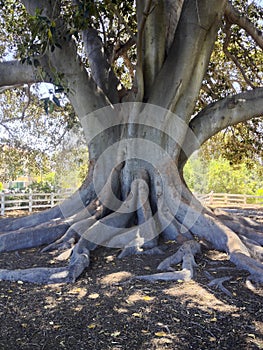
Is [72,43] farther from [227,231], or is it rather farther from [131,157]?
[227,231]

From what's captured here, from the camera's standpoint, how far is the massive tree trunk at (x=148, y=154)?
19.5ft

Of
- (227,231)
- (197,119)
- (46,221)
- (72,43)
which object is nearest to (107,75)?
(72,43)

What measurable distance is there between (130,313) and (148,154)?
3.48 metres

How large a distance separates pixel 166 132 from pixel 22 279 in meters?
3.48

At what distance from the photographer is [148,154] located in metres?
6.59

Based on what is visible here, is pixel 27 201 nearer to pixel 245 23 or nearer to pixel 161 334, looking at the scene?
pixel 245 23

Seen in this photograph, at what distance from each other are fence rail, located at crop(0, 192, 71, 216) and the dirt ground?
12304mm

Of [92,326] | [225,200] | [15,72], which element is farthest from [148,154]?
[225,200]

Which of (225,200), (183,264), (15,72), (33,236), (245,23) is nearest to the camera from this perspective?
(183,264)

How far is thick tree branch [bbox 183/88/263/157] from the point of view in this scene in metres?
7.23

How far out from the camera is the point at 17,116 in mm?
14836

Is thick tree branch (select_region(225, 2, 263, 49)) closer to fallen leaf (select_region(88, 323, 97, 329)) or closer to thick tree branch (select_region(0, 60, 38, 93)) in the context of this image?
thick tree branch (select_region(0, 60, 38, 93))

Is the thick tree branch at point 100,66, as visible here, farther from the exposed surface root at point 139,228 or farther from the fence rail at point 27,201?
the fence rail at point 27,201

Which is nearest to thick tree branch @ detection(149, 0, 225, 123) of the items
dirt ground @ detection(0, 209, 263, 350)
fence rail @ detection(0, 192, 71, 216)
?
dirt ground @ detection(0, 209, 263, 350)
